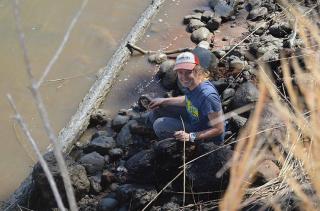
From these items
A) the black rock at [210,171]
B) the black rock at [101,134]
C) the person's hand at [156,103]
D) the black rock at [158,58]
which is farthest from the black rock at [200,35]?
the black rock at [210,171]

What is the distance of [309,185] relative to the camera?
122 inches

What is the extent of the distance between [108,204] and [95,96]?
180 centimetres

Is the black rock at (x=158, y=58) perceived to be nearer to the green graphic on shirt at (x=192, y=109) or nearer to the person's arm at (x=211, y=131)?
the green graphic on shirt at (x=192, y=109)

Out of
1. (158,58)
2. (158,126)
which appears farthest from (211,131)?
(158,58)

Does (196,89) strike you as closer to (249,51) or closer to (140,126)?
(140,126)

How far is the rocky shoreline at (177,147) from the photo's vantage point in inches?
161

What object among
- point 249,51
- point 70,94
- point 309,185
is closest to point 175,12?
point 249,51

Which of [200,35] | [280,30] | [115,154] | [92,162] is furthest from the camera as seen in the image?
[200,35]

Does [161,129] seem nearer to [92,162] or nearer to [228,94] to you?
[92,162]

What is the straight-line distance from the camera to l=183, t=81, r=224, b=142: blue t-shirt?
4.30 metres

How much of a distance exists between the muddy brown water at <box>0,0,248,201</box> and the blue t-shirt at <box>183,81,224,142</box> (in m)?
1.81

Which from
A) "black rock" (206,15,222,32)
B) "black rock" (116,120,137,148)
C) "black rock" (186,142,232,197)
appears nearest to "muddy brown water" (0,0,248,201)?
"black rock" (206,15,222,32)

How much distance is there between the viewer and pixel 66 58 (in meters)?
6.91

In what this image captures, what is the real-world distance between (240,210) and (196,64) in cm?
137
